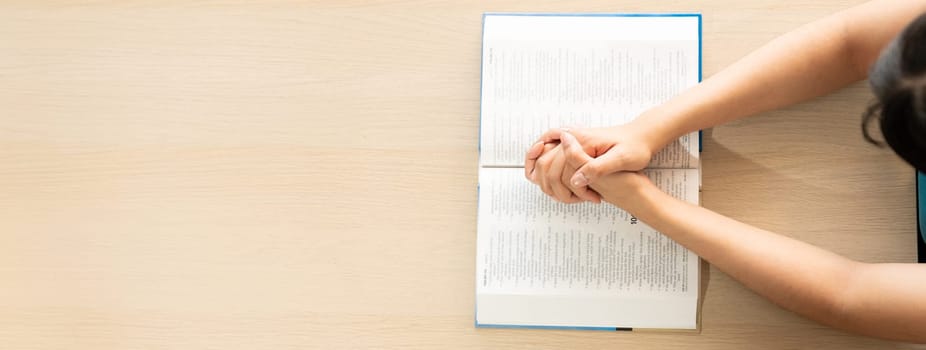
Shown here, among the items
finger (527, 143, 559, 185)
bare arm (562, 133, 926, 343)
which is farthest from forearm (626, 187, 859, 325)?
finger (527, 143, 559, 185)

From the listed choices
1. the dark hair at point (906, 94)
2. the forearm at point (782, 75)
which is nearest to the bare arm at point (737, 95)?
the forearm at point (782, 75)

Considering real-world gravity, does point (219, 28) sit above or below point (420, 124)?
above

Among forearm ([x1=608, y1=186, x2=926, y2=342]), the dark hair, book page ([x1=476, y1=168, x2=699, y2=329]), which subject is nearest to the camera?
the dark hair

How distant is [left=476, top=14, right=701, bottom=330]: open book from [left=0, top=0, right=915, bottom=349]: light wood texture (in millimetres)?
21

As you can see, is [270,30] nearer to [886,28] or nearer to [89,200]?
[89,200]

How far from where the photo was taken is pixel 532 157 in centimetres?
83

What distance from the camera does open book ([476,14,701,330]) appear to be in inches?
33.8

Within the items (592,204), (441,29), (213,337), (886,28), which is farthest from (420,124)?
(886,28)

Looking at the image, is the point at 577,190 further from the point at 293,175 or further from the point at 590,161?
the point at 293,175

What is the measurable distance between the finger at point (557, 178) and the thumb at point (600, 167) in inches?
0.7

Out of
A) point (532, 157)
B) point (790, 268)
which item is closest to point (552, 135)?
point (532, 157)

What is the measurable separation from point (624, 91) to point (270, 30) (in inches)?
16.6

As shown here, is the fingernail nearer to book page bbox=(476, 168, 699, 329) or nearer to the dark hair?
book page bbox=(476, 168, 699, 329)

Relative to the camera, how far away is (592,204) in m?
0.87
